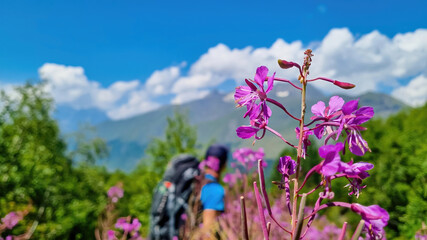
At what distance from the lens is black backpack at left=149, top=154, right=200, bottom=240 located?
4.34 m

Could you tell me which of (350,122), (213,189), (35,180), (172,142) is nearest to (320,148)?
(350,122)

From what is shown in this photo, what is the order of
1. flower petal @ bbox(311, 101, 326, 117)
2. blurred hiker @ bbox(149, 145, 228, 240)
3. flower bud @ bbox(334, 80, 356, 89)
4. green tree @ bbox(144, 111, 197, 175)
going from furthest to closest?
green tree @ bbox(144, 111, 197, 175) → blurred hiker @ bbox(149, 145, 228, 240) → flower petal @ bbox(311, 101, 326, 117) → flower bud @ bbox(334, 80, 356, 89)

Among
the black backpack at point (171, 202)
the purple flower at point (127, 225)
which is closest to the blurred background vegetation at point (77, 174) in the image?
the black backpack at point (171, 202)

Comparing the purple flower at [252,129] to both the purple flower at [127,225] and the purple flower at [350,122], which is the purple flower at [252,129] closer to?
the purple flower at [350,122]

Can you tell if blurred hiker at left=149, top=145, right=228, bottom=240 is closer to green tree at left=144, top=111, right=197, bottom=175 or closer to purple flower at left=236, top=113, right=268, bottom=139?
purple flower at left=236, top=113, right=268, bottom=139

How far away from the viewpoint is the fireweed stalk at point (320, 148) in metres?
0.84

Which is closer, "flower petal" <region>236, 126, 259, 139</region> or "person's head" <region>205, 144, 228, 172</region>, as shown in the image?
"flower petal" <region>236, 126, 259, 139</region>

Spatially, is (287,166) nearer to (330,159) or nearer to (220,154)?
(330,159)

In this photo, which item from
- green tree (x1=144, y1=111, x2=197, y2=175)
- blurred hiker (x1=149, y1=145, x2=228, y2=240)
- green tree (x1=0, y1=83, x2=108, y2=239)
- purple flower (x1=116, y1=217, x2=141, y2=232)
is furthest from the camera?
green tree (x1=144, y1=111, x2=197, y2=175)

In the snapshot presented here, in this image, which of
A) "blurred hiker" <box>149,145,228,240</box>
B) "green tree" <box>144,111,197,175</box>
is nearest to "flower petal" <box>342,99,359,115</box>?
"blurred hiker" <box>149,145,228,240</box>

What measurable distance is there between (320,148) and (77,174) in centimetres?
1847

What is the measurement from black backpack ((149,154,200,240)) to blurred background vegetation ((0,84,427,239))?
1.35 metres

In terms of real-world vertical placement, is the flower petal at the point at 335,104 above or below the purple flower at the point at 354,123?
above

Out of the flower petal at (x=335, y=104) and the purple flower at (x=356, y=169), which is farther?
the flower petal at (x=335, y=104)
